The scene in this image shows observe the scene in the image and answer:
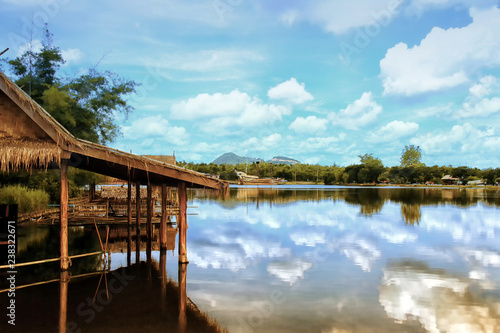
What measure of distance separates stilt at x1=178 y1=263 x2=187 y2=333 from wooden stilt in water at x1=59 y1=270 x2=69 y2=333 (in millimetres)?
1952

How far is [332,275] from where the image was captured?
408 inches

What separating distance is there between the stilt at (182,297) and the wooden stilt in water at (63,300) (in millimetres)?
1952

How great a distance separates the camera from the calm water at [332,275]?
23.7 feet

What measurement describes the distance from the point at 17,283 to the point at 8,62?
1647 centimetres

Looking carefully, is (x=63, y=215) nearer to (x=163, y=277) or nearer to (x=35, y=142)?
(x=35, y=142)

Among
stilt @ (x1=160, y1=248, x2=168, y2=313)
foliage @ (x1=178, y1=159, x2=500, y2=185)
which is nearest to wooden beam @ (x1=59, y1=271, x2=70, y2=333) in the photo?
stilt @ (x1=160, y1=248, x2=168, y2=313)

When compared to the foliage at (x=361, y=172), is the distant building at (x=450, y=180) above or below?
below

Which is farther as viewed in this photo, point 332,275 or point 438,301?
point 332,275

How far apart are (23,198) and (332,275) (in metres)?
15.0

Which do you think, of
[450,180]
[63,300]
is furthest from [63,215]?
[450,180]

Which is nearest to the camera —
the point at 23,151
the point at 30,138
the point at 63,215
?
the point at 23,151

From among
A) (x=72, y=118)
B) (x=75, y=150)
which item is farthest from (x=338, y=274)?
(x=72, y=118)

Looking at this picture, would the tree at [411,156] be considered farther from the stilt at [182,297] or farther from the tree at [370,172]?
the stilt at [182,297]

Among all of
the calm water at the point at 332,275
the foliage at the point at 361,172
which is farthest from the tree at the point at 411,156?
the calm water at the point at 332,275
